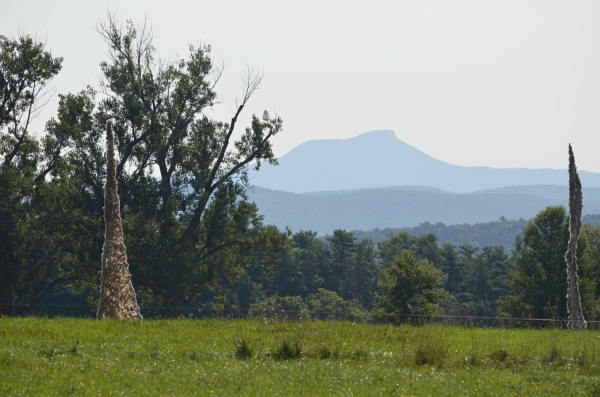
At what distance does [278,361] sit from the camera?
1518 centimetres

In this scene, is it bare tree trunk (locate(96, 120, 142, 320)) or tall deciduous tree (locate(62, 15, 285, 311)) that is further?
tall deciduous tree (locate(62, 15, 285, 311))

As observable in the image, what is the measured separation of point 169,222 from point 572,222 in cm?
2340

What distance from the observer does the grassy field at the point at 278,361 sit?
12.5 metres

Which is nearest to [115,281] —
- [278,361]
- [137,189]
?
[278,361]

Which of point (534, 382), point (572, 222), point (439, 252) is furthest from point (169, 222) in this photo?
point (439, 252)

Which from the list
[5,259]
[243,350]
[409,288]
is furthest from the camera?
[409,288]

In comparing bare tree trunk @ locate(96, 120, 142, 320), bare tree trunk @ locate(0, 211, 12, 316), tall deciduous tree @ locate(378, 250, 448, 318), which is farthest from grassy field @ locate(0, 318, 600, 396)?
tall deciduous tree @ locate(378, 250, 448, 318)

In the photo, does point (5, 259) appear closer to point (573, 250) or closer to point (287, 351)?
point (287, 351)

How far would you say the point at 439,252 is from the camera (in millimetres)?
122688

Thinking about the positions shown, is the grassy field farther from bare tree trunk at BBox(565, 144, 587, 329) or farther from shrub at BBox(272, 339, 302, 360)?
bare tree trunk at BBox(565, 144, 587, 329)

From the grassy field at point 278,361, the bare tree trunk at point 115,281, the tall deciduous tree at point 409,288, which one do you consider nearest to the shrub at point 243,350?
the grassy field at point 278,361

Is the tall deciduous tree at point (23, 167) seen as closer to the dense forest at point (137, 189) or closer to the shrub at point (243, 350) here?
the dense forest at point (137, 189)

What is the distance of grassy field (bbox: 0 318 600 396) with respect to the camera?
12.5 meters

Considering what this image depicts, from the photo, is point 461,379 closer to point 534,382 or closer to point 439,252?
point 534,382
